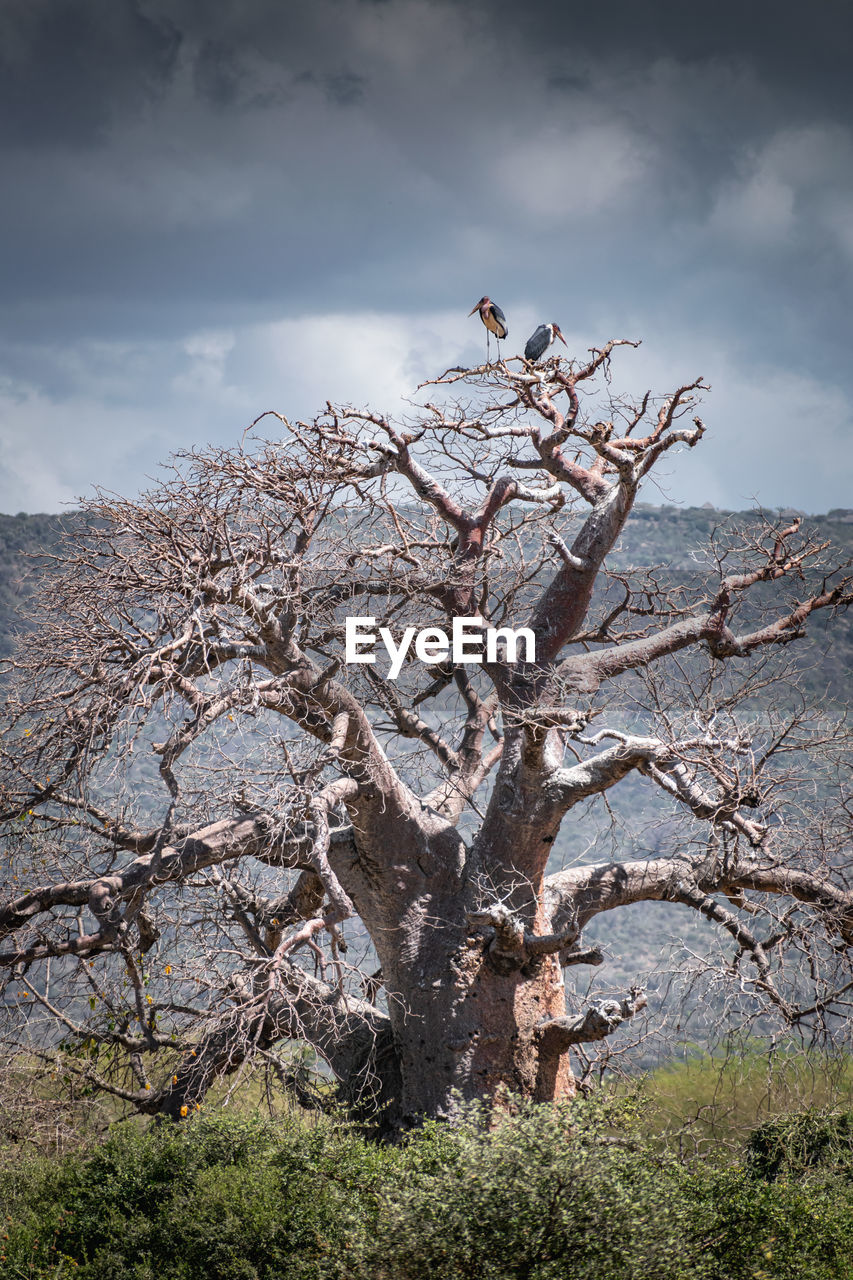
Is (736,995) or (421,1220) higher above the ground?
(736,995)

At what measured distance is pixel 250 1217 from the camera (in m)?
4.88

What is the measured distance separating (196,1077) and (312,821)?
114 inches

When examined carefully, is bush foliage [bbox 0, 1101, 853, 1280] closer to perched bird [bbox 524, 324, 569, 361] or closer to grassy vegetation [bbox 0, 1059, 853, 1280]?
grassy vegetation [bbox 0, 1059, 853, 1280]

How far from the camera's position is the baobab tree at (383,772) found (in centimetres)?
633

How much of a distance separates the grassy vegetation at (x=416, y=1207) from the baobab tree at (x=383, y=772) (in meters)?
0.89

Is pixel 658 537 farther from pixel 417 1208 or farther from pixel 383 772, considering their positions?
pixel 417 1208

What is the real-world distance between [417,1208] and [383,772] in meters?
3.24

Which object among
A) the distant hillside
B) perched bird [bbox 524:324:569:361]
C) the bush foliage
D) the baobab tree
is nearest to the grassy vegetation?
the bush foliage

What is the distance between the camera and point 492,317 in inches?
287

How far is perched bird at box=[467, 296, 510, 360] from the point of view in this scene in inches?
285

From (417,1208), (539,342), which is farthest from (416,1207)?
(539,342)

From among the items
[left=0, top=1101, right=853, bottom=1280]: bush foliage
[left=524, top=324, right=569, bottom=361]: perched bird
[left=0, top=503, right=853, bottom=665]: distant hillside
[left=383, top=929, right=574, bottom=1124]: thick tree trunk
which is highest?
[left=0, top=503, right=853, bottom=665]: distant hillside

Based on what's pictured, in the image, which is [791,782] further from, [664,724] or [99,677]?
[99,677]

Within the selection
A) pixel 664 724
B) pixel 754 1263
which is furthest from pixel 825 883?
pixel 754 1263
